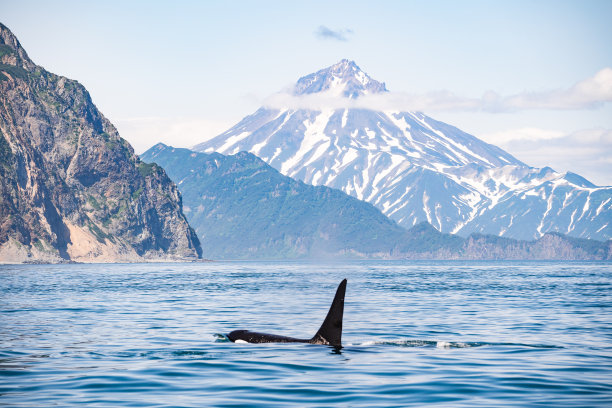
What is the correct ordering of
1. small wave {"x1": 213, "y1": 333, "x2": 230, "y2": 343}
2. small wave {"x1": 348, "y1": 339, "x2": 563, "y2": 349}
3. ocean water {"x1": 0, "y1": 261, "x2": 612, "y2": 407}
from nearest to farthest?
ocean water {"x1": 0, "y1": 261, "x2": 612, "y2": 407}, small wave {"x1": 348, "y1": 339, "x2": 563, "y2": 349}, small wave {"x1": 213, "y1": 333, "x2": 230, "y2": 343}

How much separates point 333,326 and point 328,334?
941 mm

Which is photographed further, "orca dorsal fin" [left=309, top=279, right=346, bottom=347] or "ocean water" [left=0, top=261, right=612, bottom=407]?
"orca dorsal fin" [left=309, top=279, right=346, bottom=347]

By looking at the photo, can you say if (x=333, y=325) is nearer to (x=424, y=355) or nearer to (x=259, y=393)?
(x=424, y=355)

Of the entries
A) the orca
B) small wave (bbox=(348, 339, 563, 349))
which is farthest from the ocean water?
the orca

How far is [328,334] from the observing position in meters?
37.0

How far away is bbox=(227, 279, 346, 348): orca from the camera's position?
34.4 m

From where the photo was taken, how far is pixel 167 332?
47.2 metres

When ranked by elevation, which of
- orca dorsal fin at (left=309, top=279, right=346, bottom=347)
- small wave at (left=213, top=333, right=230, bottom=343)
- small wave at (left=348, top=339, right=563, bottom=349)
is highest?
orca dorsal fin at (left=309, top=279, right=346, bottom=347)

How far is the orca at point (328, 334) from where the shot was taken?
34406 millimetres

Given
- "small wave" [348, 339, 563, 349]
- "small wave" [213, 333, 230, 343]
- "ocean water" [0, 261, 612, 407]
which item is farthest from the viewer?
"small wave" [213, 333, 230, 343]

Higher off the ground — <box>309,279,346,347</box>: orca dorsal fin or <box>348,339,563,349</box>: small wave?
<box>309,279,346,347</box>: orca dorsal fin

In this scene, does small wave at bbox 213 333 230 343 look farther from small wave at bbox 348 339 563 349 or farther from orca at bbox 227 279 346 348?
small wave at bbox 348 339 563 349

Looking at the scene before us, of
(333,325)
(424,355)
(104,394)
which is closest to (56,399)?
(104,394)

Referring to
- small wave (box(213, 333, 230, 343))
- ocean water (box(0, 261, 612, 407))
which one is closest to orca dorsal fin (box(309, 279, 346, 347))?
ocean water (box(0, 261, 612, 407))
